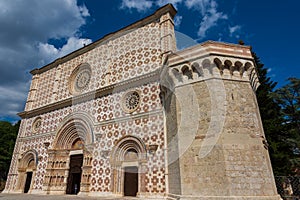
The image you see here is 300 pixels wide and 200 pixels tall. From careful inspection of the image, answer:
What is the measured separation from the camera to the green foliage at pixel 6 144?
22828mm

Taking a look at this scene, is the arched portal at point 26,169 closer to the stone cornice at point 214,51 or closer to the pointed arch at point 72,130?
the pointed arch at point 72,130

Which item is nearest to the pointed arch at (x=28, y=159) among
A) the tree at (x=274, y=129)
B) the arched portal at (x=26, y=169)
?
the arched portal at (x=26, y=169)

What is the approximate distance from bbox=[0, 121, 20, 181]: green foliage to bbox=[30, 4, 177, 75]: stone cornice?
11.1 metres

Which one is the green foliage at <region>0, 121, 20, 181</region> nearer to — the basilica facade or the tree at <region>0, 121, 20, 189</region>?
the tree at <region>0, 121, 20, 189</region>

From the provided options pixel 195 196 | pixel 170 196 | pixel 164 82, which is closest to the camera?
pixel 195 196

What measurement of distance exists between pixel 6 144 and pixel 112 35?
19.5 m

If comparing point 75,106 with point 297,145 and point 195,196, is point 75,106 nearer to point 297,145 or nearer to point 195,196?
point 195,196

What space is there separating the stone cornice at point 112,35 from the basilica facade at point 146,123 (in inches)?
2.5

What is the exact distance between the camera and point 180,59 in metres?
8.04

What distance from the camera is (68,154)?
13.0 meters

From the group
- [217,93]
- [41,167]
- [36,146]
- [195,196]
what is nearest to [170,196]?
[195,196]

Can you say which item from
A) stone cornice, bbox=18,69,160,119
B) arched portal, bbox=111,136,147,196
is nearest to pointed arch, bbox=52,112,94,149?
stone cornice, bbox=18,69,160,119

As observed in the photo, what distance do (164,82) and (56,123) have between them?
28.7 feet

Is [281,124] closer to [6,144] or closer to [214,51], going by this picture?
[214,51]
